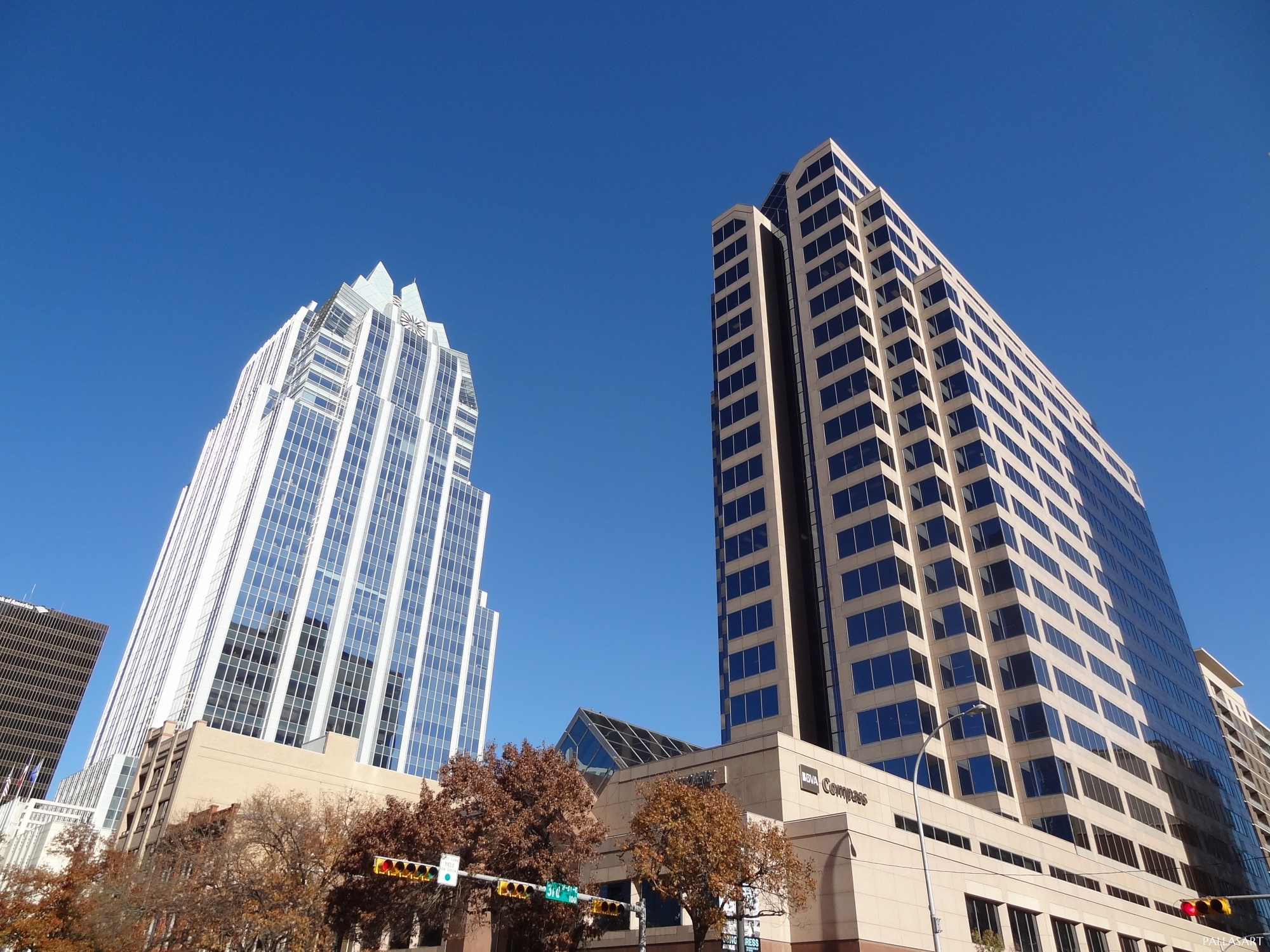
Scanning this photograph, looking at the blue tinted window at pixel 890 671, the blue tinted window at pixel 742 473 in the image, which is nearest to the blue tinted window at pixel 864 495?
the blue tinted window at pixel 742 473

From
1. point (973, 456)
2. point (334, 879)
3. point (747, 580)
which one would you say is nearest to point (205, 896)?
point (334, 879)

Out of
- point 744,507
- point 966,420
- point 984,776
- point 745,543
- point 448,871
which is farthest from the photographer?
point 966,420

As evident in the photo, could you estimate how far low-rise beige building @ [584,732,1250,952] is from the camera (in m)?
40.1

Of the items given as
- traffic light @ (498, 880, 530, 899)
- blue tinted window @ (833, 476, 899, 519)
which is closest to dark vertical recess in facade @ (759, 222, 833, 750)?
blue tinted window @ (833, 476, 899, 519)

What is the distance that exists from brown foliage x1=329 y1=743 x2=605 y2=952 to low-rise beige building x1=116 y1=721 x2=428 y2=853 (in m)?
42.1

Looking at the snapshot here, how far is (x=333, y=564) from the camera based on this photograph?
141 metres

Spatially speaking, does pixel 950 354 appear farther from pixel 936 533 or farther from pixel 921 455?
pixel 936 533

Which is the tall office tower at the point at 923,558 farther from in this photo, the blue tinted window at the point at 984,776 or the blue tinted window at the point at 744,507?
the blue tinted window at the point at 744,507

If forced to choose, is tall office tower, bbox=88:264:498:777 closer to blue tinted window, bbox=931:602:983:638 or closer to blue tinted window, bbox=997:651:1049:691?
blue tinted window, bbox=931:602:983:638

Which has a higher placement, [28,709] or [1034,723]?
[28,709]

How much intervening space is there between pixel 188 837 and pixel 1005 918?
204 feet

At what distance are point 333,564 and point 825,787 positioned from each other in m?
112

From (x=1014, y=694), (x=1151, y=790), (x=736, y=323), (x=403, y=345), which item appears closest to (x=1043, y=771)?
(x=1014, y=694)

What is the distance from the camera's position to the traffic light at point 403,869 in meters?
26.8
